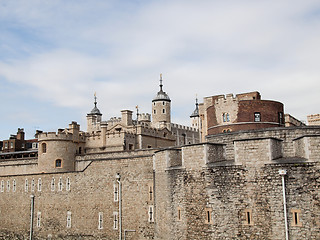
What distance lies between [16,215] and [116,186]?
42.9 ft

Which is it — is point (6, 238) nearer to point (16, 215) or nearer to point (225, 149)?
point (16, 215)

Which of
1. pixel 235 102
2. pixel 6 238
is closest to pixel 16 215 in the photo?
pixel 6 238

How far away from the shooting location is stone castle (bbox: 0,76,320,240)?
18.2 m

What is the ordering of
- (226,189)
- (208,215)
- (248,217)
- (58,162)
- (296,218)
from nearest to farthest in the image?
(296,218)
(248,217)
(226,189)
(208,215)
(58,162)

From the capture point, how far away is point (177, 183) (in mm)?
22125

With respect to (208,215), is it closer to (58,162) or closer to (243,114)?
(243,114)

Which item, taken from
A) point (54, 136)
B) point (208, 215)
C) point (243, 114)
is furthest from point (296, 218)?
point (54, 136)

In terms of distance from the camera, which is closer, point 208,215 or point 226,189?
point 226,189

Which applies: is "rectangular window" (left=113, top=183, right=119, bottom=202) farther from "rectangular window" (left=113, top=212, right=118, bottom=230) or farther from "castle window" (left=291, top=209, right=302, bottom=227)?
"castle window" (left=291, top=209, right=302, bottom=227)

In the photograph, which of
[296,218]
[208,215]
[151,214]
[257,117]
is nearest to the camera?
[296,218]

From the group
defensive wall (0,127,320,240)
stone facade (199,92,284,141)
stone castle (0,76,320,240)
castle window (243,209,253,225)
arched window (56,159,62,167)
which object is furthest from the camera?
arched window (56,159,62,167)

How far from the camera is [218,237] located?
19562mm

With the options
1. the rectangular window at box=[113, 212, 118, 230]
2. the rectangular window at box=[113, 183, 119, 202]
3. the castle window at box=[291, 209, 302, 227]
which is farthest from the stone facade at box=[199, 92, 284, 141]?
the castle window at box=[291, 209, 302, 227]

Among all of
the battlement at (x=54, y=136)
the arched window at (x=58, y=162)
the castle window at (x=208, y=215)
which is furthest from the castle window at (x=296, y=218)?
the battlement at (x=54, y=136)
